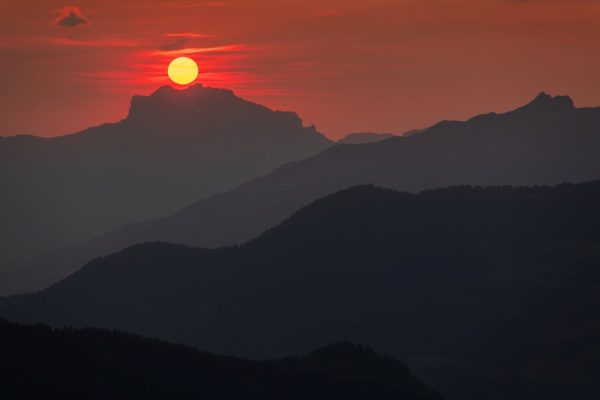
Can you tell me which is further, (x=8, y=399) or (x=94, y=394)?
(x=94, y=394)

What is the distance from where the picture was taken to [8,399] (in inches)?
7229

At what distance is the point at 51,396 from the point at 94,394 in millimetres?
8388

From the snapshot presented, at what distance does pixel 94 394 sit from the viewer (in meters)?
198

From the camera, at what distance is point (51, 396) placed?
191375 mm

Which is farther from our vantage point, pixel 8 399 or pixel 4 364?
pixel 4 364

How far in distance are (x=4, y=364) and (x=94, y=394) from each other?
12743 mm

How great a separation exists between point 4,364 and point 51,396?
36.2 ft

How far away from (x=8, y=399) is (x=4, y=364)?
15.8 metres
